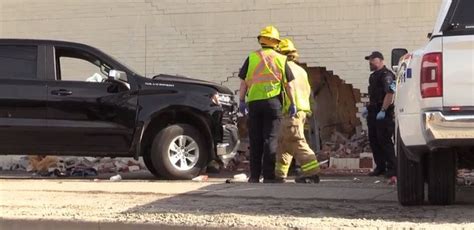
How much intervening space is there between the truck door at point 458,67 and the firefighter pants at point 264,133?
3364mm

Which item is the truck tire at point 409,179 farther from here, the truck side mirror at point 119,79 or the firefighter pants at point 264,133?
the truck side mirror at point 119,79

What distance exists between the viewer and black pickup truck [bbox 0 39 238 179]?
31.6 ft

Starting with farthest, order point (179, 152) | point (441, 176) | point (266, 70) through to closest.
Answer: point (179, 152) < point (266, 70) < point (441, 176)

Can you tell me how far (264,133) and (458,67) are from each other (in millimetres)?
3607

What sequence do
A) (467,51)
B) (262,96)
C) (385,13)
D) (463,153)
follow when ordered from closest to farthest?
(467,51) → (463,153) → (262,96) → (385,13)

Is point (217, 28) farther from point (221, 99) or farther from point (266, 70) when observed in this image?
point (266, 70)

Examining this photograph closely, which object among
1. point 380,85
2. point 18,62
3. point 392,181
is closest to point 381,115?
point 380,85

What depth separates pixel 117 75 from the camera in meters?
9.55

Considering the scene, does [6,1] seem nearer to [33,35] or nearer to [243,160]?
[33,35]

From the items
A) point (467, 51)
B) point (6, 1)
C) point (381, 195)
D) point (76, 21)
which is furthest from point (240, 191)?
point (6, 1)

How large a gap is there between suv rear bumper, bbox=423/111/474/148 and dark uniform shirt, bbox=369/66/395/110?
15.4ft

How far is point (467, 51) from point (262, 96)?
354 centimetres

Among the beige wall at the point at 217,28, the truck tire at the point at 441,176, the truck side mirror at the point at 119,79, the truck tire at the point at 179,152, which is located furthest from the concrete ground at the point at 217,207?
the beige wall at the point at 217,28

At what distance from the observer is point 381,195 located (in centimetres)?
752
